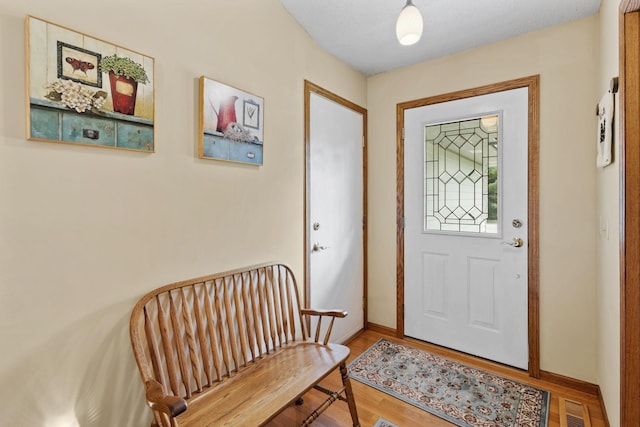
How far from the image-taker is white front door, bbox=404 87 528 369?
7.73 ft

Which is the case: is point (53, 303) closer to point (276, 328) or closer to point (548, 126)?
point (276, 328)

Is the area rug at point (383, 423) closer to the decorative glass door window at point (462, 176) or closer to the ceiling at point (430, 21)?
the decorative glass door window at point (462, 176)

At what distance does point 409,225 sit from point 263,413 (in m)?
1.95

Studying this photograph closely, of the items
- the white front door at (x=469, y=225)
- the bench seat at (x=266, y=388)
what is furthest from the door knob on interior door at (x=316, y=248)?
the white front door at (x=469, y=225)

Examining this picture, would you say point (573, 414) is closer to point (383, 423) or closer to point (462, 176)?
point (383, 423)

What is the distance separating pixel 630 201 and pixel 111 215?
206 centimetres

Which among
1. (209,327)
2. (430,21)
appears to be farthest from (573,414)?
(430,21)

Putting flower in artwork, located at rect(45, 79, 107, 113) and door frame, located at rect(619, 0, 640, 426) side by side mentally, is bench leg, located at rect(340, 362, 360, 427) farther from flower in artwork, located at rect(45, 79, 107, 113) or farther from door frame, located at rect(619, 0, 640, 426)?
flower in artwork, located at rect(45, 79, 107, 113)

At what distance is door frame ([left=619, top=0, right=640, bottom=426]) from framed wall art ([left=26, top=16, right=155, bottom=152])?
77.0 inches

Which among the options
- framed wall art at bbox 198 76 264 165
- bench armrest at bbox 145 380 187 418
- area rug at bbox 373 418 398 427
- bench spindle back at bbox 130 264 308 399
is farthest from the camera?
area rug at bbox 373 418 398 427

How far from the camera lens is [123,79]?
52.2 inches

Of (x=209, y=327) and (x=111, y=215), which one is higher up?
(x=111, y=215)

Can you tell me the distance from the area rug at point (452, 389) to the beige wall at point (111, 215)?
1.24 m

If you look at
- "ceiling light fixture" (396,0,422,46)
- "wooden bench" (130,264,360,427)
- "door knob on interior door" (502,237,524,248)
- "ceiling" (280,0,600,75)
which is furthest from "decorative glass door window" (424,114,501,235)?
"wooden bench" (130,264,360,427)
